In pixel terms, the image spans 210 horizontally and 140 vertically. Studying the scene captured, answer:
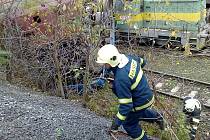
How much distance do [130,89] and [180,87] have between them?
491cm

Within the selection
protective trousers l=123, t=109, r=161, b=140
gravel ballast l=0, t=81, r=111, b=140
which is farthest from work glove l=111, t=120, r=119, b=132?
protective trousers l=123, t=109, r=161, b=140

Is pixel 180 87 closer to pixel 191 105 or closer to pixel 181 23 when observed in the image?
pixel 191 105

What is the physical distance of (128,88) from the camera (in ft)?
17.8

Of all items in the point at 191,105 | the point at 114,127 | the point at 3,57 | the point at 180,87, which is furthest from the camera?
the point at 180,87

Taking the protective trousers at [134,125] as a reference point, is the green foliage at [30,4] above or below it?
above

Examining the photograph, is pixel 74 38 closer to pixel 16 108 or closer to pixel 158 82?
pixel 16 108

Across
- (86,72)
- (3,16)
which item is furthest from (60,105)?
(3,16)

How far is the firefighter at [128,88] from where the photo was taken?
5348 mm

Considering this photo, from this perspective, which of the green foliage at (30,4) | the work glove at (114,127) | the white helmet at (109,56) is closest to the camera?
the white helmet at (109,56)

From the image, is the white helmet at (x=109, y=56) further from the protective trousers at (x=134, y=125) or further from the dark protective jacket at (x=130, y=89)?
the protective trousers at (x=134, y=125)

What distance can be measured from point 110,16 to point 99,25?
0.32 m

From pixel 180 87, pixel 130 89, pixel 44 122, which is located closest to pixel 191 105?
pixel 130 89

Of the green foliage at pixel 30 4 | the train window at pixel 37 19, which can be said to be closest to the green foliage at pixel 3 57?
the train window at pixel 37 19

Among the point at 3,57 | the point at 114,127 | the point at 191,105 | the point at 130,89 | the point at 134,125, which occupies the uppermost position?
the point at 3,57
